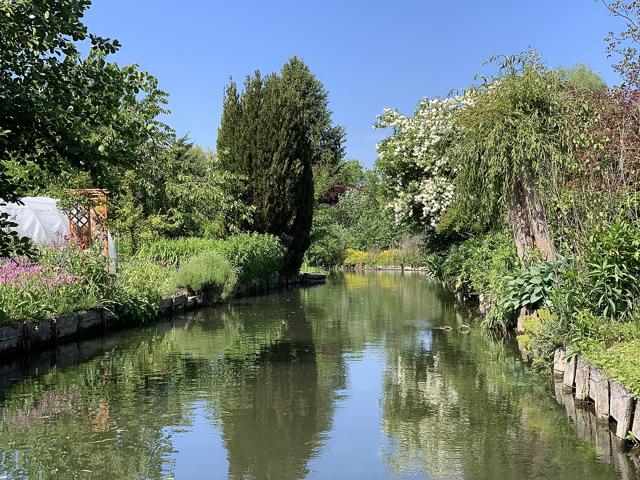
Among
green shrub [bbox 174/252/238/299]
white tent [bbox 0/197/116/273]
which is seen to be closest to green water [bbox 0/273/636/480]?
green shrub [bbox 174/252/238/299]

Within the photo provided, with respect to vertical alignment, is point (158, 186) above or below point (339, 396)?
above

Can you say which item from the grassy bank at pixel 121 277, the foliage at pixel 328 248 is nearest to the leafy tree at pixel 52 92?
the grassy bank at pixel 121 277

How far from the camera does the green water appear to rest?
580cm

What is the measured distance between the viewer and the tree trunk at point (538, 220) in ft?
39.8

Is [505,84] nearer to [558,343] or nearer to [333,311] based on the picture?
[558,343]

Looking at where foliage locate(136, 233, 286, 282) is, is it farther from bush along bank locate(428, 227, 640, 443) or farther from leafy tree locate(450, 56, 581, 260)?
bush along bank locate(428, 227, 640, 443)

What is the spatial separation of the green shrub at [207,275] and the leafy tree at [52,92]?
1175cm

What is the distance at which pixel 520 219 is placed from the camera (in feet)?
41.1

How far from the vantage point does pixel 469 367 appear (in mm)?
10141

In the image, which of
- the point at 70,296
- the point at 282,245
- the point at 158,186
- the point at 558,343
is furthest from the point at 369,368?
the point at 282,245

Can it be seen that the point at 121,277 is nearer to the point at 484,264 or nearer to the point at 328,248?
the point at 484,264

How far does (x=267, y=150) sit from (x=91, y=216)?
12259mm

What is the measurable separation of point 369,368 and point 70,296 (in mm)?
6119

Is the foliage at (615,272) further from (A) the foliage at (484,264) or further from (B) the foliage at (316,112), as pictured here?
(B) the foliage at (316,112)
